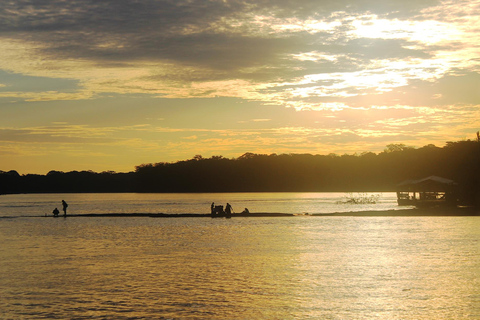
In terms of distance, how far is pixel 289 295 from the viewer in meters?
22.6

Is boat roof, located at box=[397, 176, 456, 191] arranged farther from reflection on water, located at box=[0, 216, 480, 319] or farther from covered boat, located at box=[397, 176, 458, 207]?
reflection on water, located at box=[0, 216, 480, 319]

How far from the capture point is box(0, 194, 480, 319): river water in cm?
2008

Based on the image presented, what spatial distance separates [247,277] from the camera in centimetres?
2720

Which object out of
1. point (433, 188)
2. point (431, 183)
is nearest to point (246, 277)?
point (431, 183)

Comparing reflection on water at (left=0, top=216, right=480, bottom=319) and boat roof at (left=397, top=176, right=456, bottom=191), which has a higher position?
boat roof at (left=397, top=176, right=456, bottom=191)

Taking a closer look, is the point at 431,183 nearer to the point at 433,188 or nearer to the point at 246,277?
the point at 433,188

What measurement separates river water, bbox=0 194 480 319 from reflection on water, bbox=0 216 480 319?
5 centimetres

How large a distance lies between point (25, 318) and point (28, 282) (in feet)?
25.2

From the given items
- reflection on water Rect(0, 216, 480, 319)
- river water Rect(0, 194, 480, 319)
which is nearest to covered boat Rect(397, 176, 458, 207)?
river water Rect(0, 194, 480, 319)

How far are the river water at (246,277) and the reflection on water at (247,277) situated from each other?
5 cm

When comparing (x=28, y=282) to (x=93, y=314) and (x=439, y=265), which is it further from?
(x=439, y=265)

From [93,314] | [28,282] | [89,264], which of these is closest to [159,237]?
[89,264]

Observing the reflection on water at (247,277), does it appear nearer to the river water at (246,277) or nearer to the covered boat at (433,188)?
the river water at (246,277)

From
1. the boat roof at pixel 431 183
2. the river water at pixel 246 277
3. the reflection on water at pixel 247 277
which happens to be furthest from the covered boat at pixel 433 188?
the reflection on water at pixel 247 277
